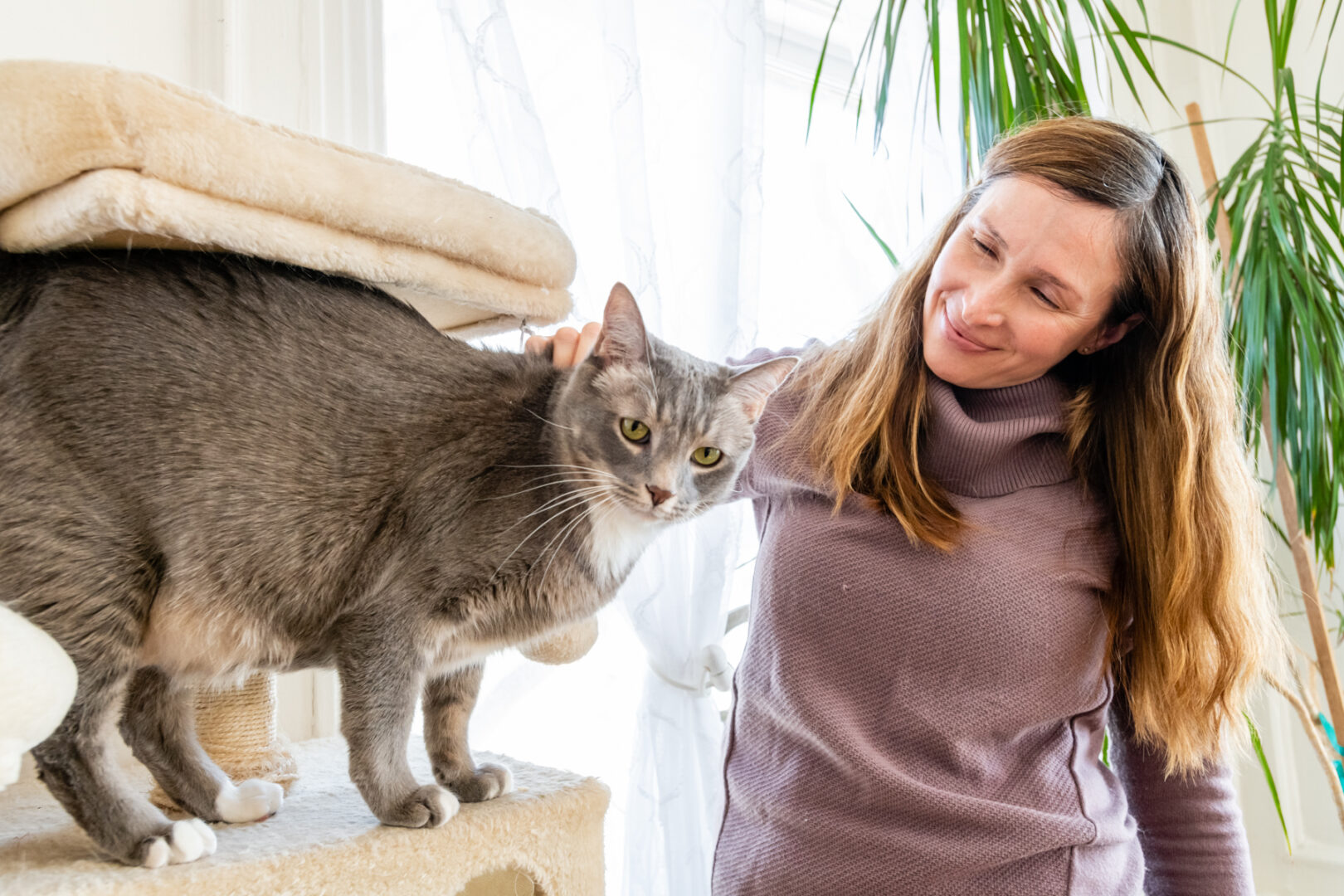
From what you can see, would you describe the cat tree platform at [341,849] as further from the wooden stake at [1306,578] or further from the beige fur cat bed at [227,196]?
the wooden stake at [1306,578]

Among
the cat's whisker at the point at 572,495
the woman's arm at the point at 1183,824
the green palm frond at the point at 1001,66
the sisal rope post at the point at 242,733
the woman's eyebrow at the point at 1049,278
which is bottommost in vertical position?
the woman's arm at the point at 1183,824

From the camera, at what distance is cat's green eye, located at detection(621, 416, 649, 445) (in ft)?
3.23

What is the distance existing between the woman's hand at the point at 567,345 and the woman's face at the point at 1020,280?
1.35 ft

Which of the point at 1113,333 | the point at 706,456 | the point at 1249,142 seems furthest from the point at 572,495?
Result: the point at 1249,142

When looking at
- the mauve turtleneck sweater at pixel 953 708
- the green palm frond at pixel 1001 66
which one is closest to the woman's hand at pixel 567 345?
the mauve turtleneck sweater at pixel 953 708

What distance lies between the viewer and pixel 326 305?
0.89 meters

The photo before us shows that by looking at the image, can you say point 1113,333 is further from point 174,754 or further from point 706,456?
point 174,754

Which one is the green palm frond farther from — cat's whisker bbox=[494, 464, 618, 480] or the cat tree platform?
the cat tree platform

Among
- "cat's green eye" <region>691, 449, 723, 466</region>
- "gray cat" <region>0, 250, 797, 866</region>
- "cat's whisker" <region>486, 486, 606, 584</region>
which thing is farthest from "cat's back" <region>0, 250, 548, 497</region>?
"cat's green eye" <region>691, 449, 723, 466</region>

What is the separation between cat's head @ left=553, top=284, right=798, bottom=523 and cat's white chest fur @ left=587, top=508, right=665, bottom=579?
0.01m

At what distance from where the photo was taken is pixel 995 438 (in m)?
1.14

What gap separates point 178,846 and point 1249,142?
2767mm

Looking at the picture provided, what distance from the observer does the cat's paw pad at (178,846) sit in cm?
74

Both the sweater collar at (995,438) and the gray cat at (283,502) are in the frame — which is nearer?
the gray cat at (283,502)
